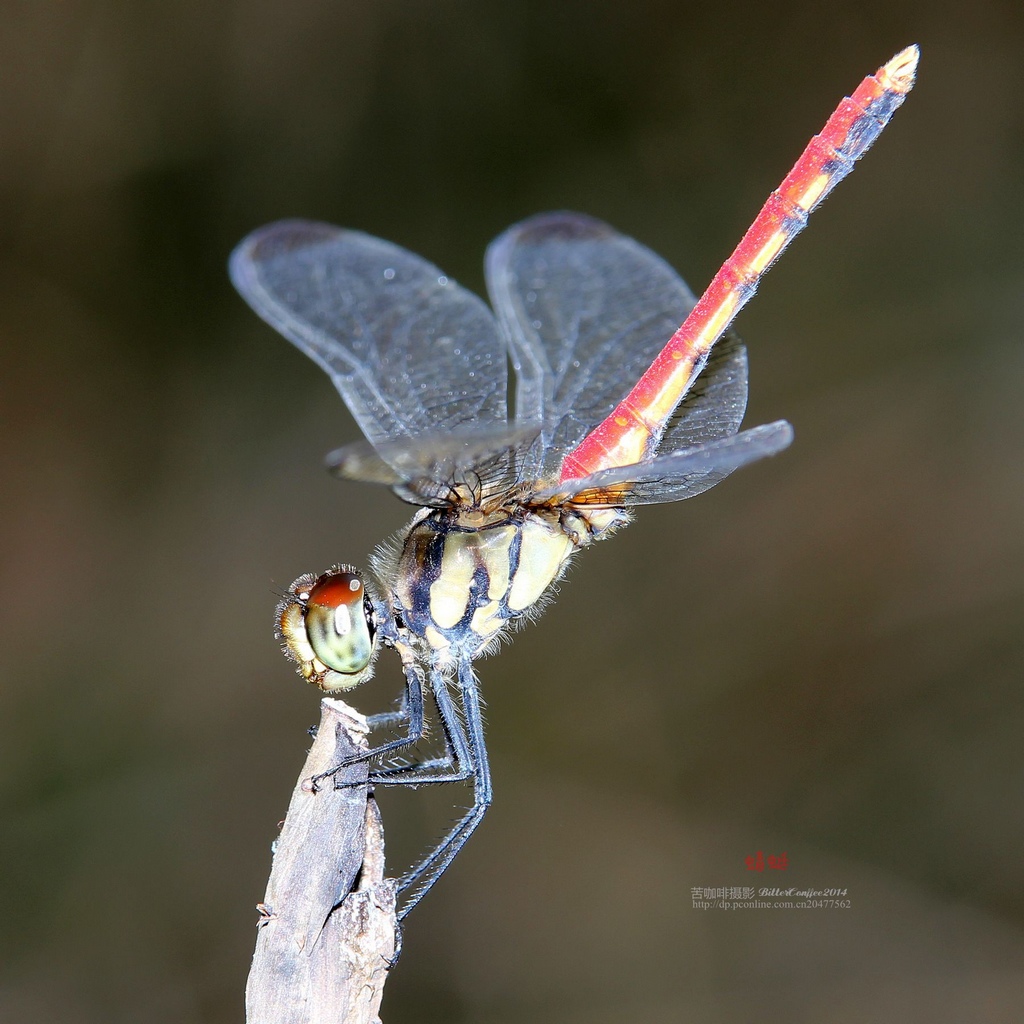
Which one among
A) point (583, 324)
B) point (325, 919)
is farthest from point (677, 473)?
point (325, 919)

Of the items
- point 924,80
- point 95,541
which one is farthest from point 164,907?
point 924,80

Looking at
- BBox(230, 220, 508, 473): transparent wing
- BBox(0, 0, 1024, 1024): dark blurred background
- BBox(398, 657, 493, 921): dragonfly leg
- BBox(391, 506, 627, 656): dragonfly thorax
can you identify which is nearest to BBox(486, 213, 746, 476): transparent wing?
BBox(230, 220, 508, 473): transparent wing

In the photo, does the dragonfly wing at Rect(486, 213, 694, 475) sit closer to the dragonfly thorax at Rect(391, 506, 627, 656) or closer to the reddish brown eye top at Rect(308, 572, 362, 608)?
the dragonfly thorax at Rect(391, 506, 627, 656)

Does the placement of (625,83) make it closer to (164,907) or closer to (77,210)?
(77,210)

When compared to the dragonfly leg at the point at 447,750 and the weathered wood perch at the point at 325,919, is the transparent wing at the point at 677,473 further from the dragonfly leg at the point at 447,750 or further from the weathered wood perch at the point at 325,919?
the weathered wood perch at the point at 325,919

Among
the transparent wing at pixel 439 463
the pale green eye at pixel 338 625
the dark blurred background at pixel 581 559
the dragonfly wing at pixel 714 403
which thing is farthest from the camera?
the dark blurred background at pixel 581 559

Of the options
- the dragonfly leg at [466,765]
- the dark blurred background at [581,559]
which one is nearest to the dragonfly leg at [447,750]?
the dragonfly leg at [466,765]

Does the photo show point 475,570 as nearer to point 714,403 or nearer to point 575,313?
point 714,403
